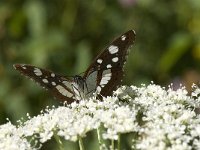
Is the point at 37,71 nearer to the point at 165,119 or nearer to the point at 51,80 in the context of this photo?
the point at 51,80

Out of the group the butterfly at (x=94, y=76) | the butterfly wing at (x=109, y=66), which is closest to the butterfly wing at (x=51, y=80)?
the butterfly at (x=94, y=76)

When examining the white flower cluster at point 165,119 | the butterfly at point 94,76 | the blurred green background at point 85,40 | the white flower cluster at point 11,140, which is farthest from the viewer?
the blurred green background at point 85,40

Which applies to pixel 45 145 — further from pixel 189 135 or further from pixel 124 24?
pixel 189 135

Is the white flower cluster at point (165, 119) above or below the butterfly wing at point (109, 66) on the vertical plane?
below

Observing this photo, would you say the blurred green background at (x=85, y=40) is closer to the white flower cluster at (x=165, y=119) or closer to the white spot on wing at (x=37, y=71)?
the white spot on wing at (x=37, y=71)

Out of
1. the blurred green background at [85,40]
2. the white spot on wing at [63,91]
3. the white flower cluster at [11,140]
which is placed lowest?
the white flower cluster at [11,140]

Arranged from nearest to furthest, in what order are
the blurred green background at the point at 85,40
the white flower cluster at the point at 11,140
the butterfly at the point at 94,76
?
the white flower cluster at the point at 11,140 → the butterfly at the point at 94,76 → the blurred green background at the point at 85,40

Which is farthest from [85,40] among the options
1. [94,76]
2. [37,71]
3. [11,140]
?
[11,140]
